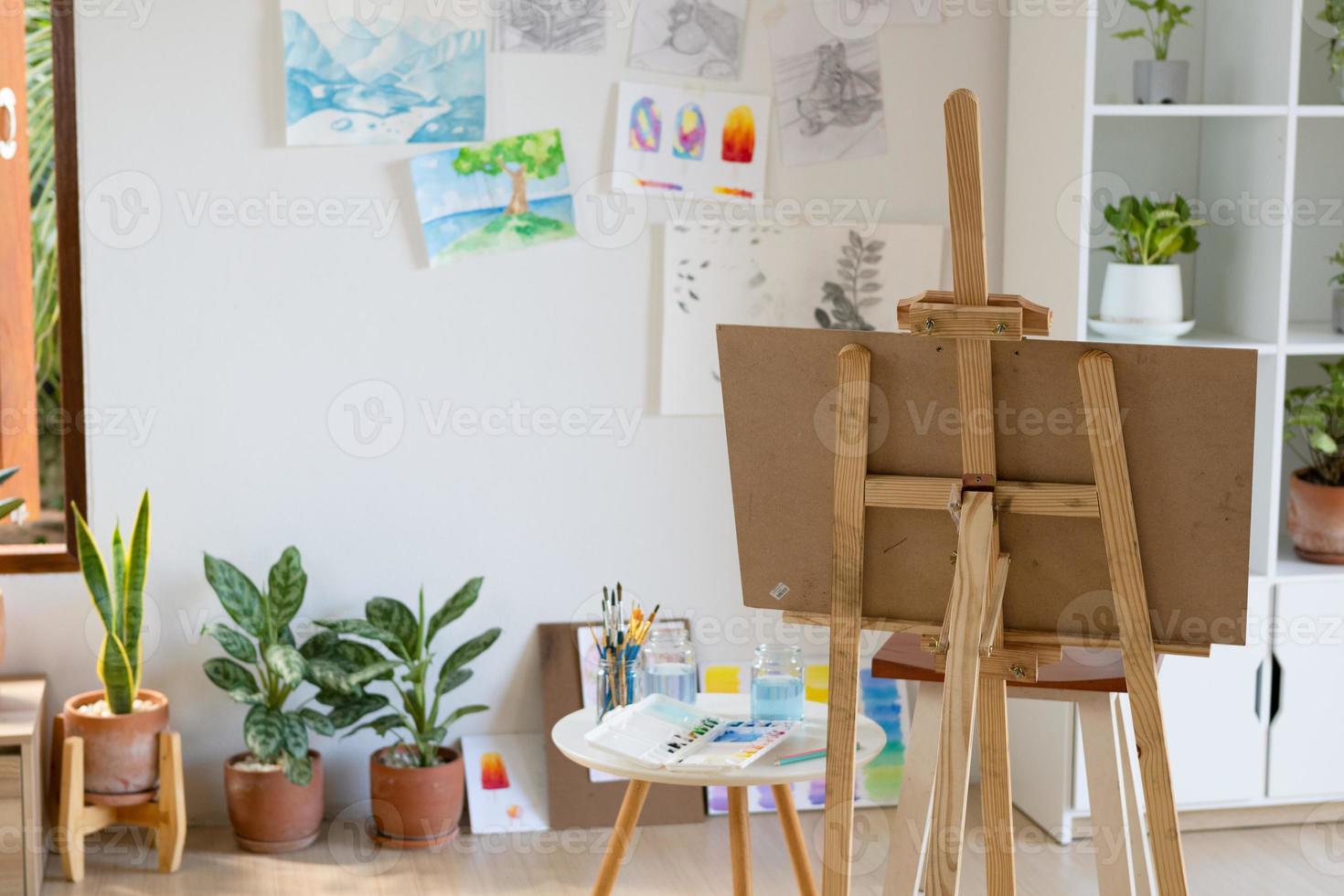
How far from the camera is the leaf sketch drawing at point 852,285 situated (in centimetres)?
389

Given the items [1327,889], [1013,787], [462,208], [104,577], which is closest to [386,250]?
[462,208]

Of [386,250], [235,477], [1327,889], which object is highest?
[386,250]

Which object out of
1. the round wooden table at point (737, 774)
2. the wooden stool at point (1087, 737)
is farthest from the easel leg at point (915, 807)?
the round wooden table at point (737, 774)

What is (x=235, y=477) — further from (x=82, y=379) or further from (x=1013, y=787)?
(x=1013, y=787)

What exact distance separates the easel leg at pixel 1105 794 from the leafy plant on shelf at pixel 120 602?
6.95ft

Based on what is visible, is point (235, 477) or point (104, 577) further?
point (235, 477)

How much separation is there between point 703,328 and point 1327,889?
6.47 feet

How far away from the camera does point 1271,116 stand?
11.6ft

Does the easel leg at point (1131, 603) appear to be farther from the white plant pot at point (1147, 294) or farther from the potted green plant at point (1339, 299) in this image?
the potted green plant at point (1339, 299)

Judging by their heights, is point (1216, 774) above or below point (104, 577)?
below

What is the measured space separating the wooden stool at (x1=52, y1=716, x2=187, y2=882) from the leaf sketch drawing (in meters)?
1.91

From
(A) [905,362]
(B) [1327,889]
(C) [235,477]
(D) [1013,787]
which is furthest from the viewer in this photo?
(D) [1013,787]

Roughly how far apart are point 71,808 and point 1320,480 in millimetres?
3078

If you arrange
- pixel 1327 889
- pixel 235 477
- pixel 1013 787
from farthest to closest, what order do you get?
pixel 1013 787
pixel 235 477
pixel 1327 889
